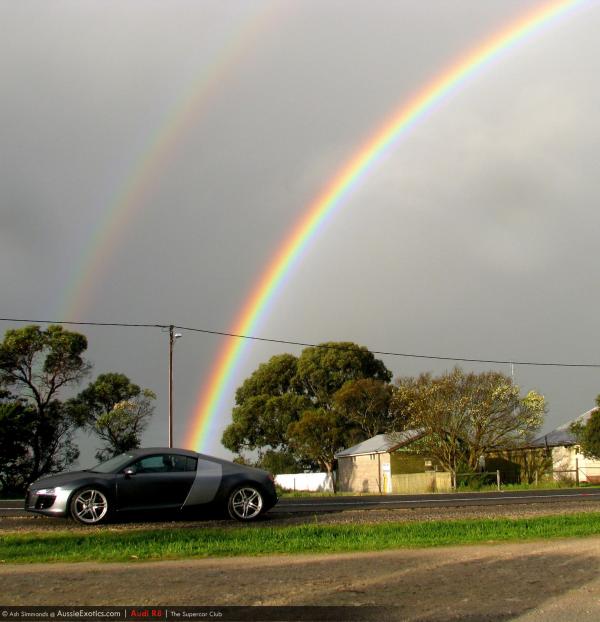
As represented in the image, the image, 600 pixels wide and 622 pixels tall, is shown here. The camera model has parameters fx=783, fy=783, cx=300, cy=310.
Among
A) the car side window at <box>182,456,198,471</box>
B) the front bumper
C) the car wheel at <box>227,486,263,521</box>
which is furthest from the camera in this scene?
the car wheel at <box>227,486,263,521</box>

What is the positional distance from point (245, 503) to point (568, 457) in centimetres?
3954

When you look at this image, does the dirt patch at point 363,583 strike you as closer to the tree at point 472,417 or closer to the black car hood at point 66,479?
the black car hood at point 66,479

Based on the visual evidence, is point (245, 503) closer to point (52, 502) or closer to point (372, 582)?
point (52, 502)

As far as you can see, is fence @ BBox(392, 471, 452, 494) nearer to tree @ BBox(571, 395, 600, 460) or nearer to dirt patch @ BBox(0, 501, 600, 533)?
tree @ BBox(571, 395, 600, 460)

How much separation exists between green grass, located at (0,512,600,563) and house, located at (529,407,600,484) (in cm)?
3412

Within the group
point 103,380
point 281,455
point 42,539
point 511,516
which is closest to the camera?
point 42,539

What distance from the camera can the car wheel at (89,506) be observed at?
43.4ft

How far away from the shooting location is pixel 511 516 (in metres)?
15.6

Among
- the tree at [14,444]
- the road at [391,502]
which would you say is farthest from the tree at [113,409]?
the road at [391,502]

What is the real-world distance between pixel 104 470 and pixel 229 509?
2.32 meters

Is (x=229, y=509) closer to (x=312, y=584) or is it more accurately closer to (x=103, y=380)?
(x=312, y=584)

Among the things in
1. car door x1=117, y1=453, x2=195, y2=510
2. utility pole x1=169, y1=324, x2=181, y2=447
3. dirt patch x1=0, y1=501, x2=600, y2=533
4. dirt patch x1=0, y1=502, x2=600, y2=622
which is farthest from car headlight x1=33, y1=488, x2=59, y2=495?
Result: utility pole x1=169, y1=324, x2=181, y2=447

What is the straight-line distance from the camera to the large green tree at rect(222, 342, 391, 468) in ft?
229

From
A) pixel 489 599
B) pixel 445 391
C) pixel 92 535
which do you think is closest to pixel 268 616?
pixel 489 599
